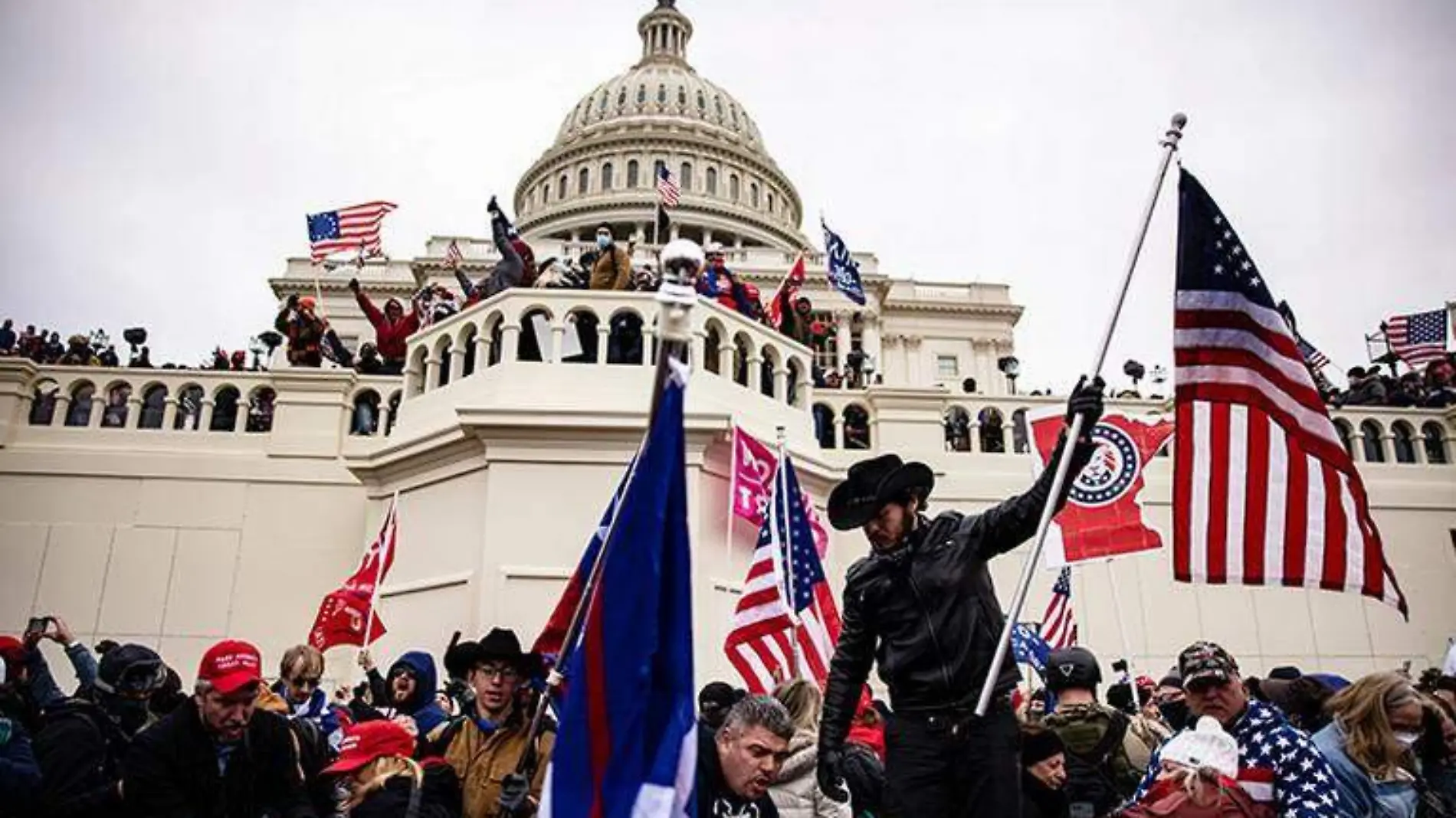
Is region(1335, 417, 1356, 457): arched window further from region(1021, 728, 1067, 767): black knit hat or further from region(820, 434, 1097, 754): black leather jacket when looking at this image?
region(820, 434, 1097, 754): black leather jacket

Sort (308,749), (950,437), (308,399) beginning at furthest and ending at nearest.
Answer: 1. (950,437)
2. (308,399)
3. (308,749)

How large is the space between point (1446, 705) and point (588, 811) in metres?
4.43

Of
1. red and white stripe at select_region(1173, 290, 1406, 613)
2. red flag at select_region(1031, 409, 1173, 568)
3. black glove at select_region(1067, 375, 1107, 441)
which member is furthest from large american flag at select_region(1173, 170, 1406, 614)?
red flag at select_region(1031, 409, 1173, 568)

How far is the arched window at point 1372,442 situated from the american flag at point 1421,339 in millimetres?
4402

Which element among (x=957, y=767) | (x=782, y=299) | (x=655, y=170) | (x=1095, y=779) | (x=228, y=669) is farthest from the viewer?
(x=655, y=170)

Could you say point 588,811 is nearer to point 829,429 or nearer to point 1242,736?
point 1242,736

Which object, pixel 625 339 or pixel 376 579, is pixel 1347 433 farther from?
pixel 376 579

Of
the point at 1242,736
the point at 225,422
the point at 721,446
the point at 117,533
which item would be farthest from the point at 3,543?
the point at 1242,736

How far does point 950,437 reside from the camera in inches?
585

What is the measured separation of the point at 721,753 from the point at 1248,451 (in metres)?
2.76

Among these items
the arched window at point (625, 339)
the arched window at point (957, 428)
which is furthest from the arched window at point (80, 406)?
the arched window at point (957, 428)

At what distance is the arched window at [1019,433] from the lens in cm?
1459

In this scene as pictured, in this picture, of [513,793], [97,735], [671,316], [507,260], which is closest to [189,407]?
[507,260]

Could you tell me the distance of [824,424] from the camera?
1445cm
